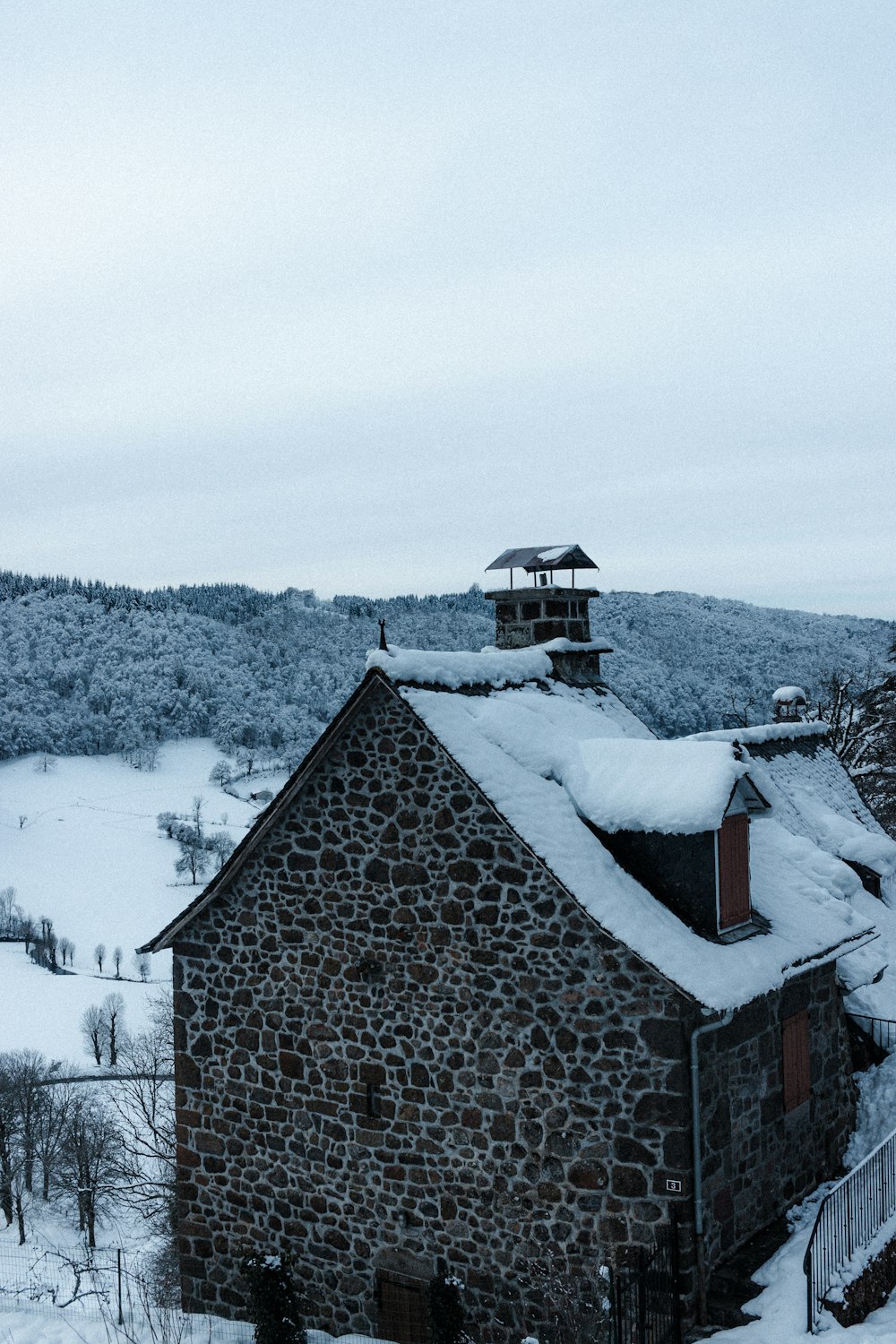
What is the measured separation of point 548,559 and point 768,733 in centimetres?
507

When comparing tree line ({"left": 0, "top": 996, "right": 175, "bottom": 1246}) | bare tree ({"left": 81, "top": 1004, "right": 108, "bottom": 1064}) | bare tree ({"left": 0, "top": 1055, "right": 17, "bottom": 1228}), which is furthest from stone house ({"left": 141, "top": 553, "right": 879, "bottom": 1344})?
bare tree ({"left": 81, "top": 1004, "right": 108, "bottom": 1064})

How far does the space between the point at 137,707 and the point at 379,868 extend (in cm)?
19309

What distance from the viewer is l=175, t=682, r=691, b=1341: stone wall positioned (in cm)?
1178

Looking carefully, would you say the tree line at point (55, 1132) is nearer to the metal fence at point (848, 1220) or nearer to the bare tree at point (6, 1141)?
the bare tree at point (6, 1141)

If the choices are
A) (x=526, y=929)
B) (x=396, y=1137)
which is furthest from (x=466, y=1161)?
(x=526, y=929)

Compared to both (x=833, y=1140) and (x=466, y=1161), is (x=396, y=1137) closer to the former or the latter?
(x=466, y=1161)

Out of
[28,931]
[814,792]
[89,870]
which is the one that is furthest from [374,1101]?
[89,870]

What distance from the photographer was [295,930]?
13898 mm

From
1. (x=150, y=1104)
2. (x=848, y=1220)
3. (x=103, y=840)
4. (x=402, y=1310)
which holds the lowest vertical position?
(x=150, y=1104)

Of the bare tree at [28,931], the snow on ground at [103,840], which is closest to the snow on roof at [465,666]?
the snow on ground at [103,840]

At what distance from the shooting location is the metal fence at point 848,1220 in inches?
442

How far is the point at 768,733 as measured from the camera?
20.7m

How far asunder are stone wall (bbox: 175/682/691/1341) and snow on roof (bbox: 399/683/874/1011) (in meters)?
0.29

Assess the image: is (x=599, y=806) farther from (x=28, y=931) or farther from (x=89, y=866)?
(x=89, y=866)
